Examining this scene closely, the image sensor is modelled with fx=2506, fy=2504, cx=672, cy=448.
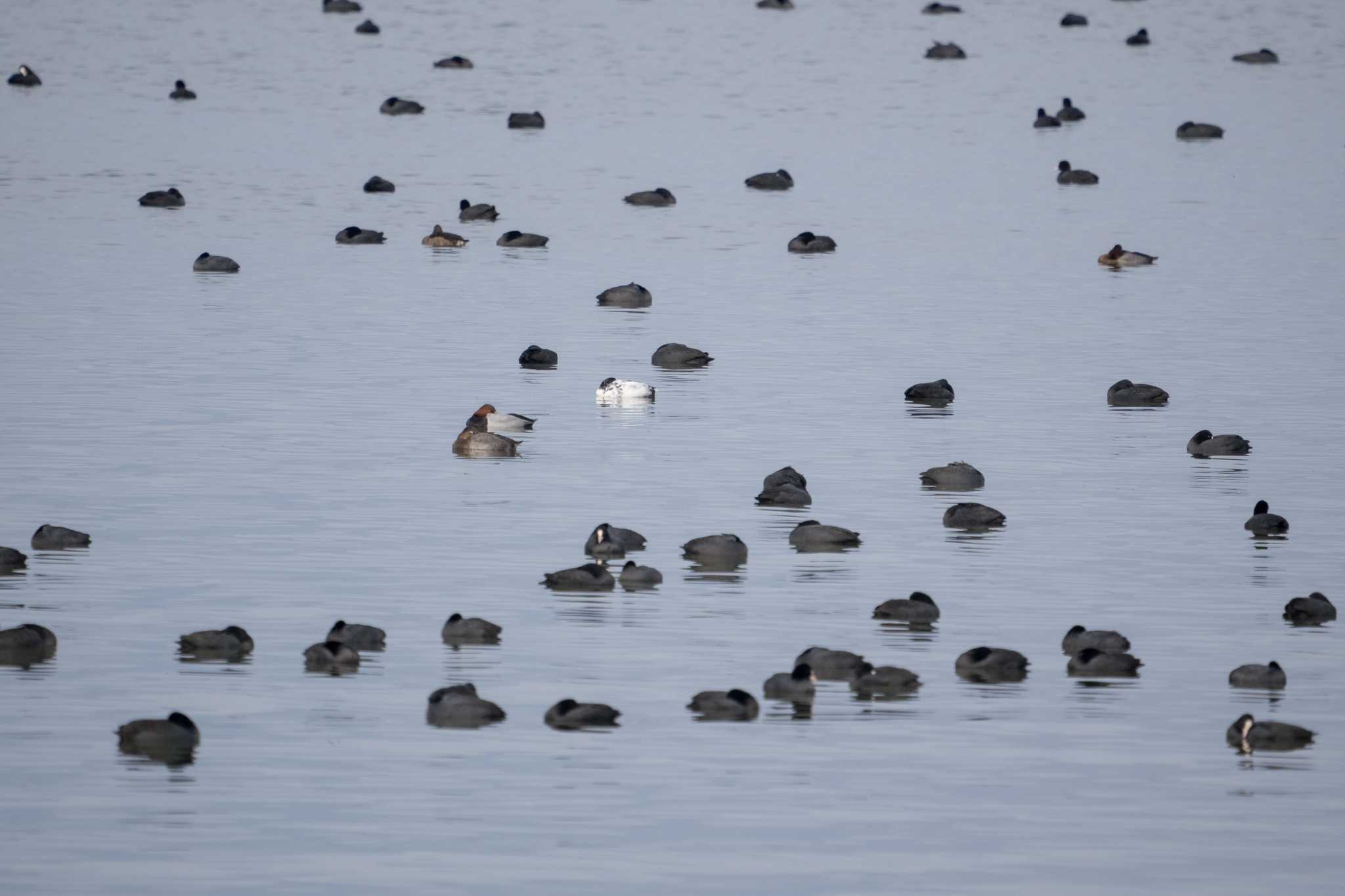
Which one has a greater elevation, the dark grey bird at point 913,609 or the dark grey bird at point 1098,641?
the dark grey bird at point 913,609

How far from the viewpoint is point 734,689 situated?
21.5 m

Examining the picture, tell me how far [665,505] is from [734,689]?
859cm

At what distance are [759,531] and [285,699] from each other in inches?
337

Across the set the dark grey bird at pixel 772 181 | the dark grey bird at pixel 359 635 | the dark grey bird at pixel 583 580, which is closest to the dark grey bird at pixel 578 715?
the dark grey bird at pixel 359 635

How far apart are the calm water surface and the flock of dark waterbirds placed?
9.2 inches

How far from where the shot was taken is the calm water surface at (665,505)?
59.9 feet

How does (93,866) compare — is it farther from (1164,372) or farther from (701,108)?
(701,108)

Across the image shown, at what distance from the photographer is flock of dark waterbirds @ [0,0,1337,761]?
67.2ft

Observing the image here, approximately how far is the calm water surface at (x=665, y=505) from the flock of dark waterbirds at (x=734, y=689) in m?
0.23

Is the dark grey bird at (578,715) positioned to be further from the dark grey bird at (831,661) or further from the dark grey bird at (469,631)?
the dark grey bird at (469,631)

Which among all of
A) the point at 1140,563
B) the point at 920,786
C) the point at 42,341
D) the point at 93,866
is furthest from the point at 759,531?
the point at 42,341

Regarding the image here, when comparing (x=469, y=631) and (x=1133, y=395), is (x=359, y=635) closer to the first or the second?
(x=469, y=631)

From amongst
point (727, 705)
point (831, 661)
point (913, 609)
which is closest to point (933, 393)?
point (913, 609)

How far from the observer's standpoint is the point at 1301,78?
334ft
